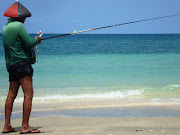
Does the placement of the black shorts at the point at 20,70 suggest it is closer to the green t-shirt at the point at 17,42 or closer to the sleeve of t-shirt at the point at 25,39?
the green t-shirt at the point at 17,42

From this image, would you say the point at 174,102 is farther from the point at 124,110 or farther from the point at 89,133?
the point at 89,133

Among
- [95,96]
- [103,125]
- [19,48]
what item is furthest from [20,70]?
[95,96]

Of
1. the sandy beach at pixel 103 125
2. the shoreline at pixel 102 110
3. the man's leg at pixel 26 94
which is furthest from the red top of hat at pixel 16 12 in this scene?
the shoreline at pixel 102 110

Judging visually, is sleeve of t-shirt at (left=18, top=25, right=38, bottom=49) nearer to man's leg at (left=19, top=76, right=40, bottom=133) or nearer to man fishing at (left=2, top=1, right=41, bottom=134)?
man fishing at (left=2, top=1, right=41, bottom=134)

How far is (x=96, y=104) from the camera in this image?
6707mm

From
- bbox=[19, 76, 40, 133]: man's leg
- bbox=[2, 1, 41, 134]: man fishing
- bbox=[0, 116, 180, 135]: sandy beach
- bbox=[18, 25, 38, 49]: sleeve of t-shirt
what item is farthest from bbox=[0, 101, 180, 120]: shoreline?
bbox=[18, 25, 38, 49]: sleeve of t-shirt

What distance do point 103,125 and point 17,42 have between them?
5.06ft

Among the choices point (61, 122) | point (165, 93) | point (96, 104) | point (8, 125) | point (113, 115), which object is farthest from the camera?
point (165, 93)

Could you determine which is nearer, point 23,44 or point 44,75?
point 23,44

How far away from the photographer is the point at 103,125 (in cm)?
448

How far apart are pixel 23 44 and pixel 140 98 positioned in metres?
4.22

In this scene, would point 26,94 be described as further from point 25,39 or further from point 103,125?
point 103,125

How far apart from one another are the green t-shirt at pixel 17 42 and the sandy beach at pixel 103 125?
854 millimetres

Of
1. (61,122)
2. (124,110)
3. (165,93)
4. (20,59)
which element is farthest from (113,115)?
(165,93)
